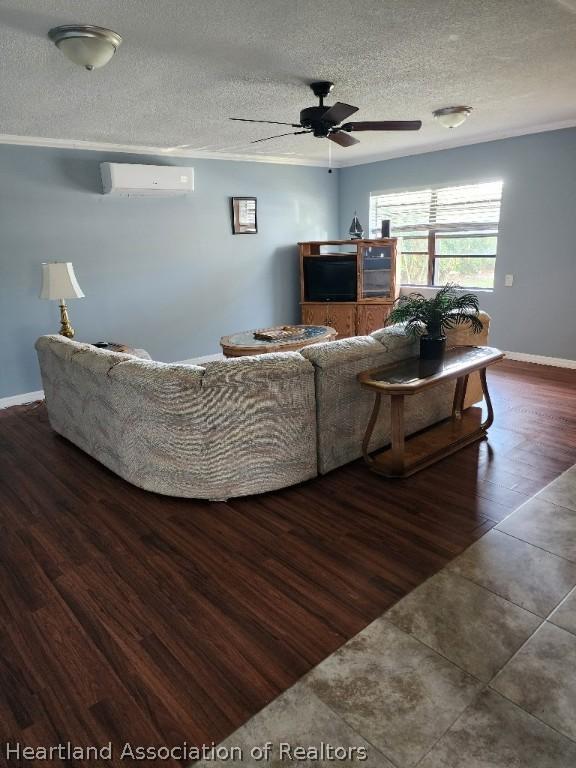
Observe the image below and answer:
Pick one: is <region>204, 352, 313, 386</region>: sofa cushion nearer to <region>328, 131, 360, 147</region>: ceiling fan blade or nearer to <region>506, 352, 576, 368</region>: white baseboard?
<region>328, 131, 360, 147</region>: ceiling fan blade

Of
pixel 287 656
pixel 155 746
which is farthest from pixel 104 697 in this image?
pixel 287 656

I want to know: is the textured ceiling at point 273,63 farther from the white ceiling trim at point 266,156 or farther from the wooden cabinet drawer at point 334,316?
the wooden cabinet drawer at point 334,316

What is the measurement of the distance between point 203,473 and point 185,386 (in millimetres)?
518

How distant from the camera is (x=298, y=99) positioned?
11.7 ft

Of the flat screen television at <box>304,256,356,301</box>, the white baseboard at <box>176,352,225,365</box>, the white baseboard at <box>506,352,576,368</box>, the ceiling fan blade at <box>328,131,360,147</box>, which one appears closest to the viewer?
the ceiling fan blade at <box>328,131,360,147</box>

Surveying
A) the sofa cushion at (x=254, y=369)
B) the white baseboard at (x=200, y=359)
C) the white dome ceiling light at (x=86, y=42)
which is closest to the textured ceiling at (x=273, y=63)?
the white dome ceiling light at (x=86, y=42)

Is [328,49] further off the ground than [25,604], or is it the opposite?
[328,49]

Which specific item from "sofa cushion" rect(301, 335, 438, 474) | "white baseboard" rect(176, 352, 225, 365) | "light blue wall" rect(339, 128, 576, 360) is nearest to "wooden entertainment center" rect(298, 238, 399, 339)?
"light blue wall" rect(339, 128, 576, 360)

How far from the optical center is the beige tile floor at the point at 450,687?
1450 mm

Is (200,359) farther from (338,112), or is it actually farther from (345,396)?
(338,112)

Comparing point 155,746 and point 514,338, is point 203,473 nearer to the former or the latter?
point 155,746

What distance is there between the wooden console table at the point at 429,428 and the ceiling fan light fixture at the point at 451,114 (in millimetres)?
1986

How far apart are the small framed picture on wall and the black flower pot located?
11.7ft

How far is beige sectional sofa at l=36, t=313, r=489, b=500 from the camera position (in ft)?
8.84
